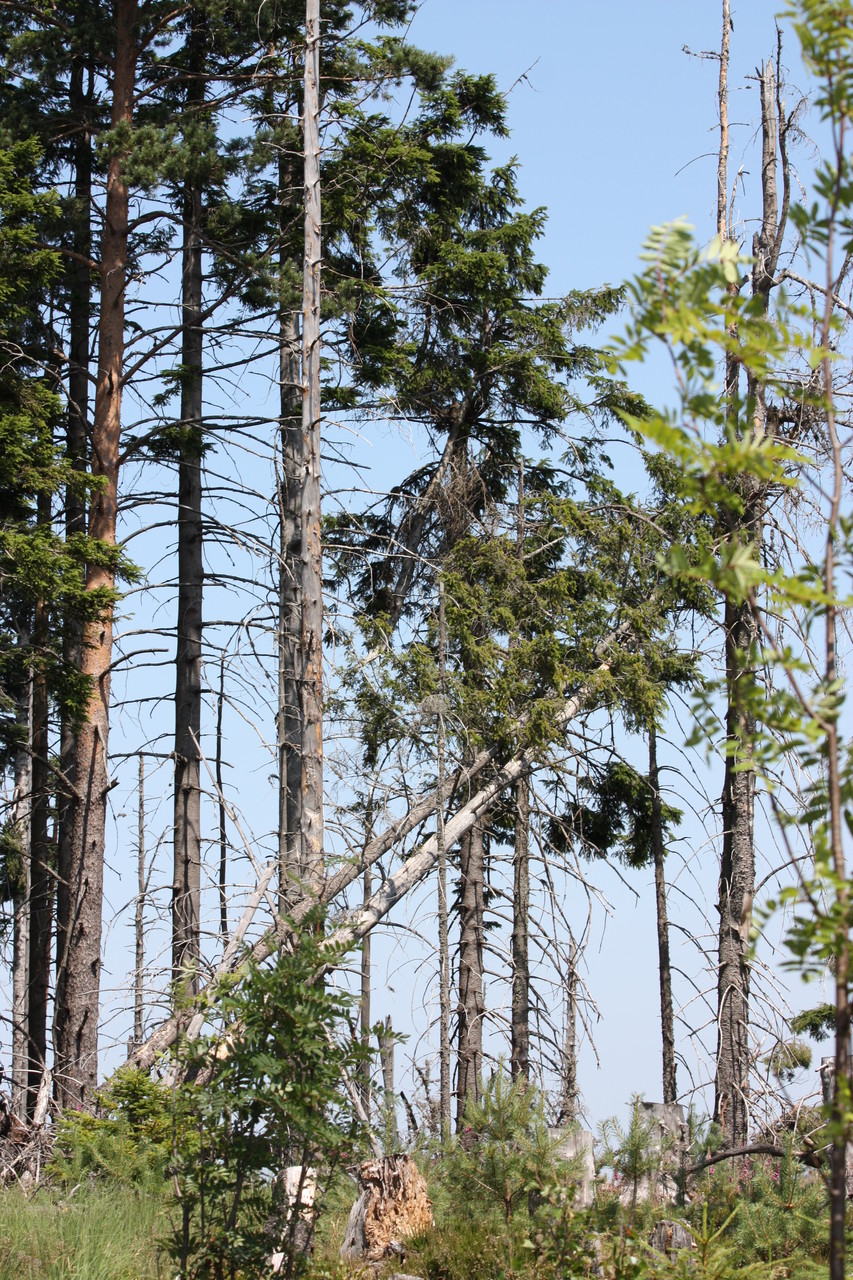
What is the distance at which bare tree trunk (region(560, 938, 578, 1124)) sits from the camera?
1257cm

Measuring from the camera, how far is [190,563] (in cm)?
1463

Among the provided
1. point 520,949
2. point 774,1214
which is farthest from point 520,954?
point 774,1214

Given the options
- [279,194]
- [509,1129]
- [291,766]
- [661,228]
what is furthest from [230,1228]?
[279,194]

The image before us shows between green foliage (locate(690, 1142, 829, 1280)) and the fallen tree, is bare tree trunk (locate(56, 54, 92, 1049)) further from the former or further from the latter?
green foliage (locate(690, 1142, 829, 1280))

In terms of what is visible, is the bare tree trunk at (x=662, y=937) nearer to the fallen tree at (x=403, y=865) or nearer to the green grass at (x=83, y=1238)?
the fallen tree at (x=403, y=865)

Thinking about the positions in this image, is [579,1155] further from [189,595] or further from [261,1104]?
[189,595]

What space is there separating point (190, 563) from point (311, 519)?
4.36 meters

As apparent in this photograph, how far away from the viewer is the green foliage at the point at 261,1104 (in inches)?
197

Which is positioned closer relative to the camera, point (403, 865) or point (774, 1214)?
point (774, 1214)

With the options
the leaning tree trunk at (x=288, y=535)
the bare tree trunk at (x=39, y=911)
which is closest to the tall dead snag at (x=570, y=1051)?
the leaning tree trunk at (x=288, y=535)

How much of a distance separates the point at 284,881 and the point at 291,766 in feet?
6.37

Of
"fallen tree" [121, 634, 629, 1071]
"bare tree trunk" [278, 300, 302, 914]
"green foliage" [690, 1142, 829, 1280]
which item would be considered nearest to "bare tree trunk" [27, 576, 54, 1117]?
"bare tree trunk" [278, 300, 302, 914]

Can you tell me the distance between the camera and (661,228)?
3.11 metres

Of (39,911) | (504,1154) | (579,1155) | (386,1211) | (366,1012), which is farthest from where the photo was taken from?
(366,1012)
